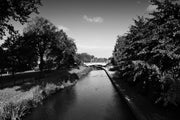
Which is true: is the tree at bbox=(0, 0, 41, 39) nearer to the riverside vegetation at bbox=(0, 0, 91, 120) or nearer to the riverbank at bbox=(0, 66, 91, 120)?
the riverside vegetation at bbox=(0, 0, 91, 120)

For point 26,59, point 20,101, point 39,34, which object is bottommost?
point 20,101

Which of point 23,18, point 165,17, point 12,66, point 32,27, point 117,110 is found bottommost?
point 117,110

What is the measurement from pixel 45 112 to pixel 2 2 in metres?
11.5

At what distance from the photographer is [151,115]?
8312 mm

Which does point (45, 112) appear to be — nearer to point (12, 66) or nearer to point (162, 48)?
point (162, 48)

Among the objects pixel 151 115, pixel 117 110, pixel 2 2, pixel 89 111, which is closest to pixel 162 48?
pixel 151 115

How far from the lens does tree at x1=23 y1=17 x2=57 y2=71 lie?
27481 mm

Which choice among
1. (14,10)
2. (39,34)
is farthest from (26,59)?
(14,10)

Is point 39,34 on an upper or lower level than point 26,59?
upper

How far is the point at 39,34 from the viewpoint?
28.2 metres

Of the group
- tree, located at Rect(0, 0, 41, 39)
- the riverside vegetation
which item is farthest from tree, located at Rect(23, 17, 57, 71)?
tree, located at Rect(0, 0, 41, 39)

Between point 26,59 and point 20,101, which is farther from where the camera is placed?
point 26,59

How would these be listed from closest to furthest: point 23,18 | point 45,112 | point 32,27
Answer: point 45,112 → point 23,18 → point 32,27

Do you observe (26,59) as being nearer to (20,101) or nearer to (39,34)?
(39,34)
